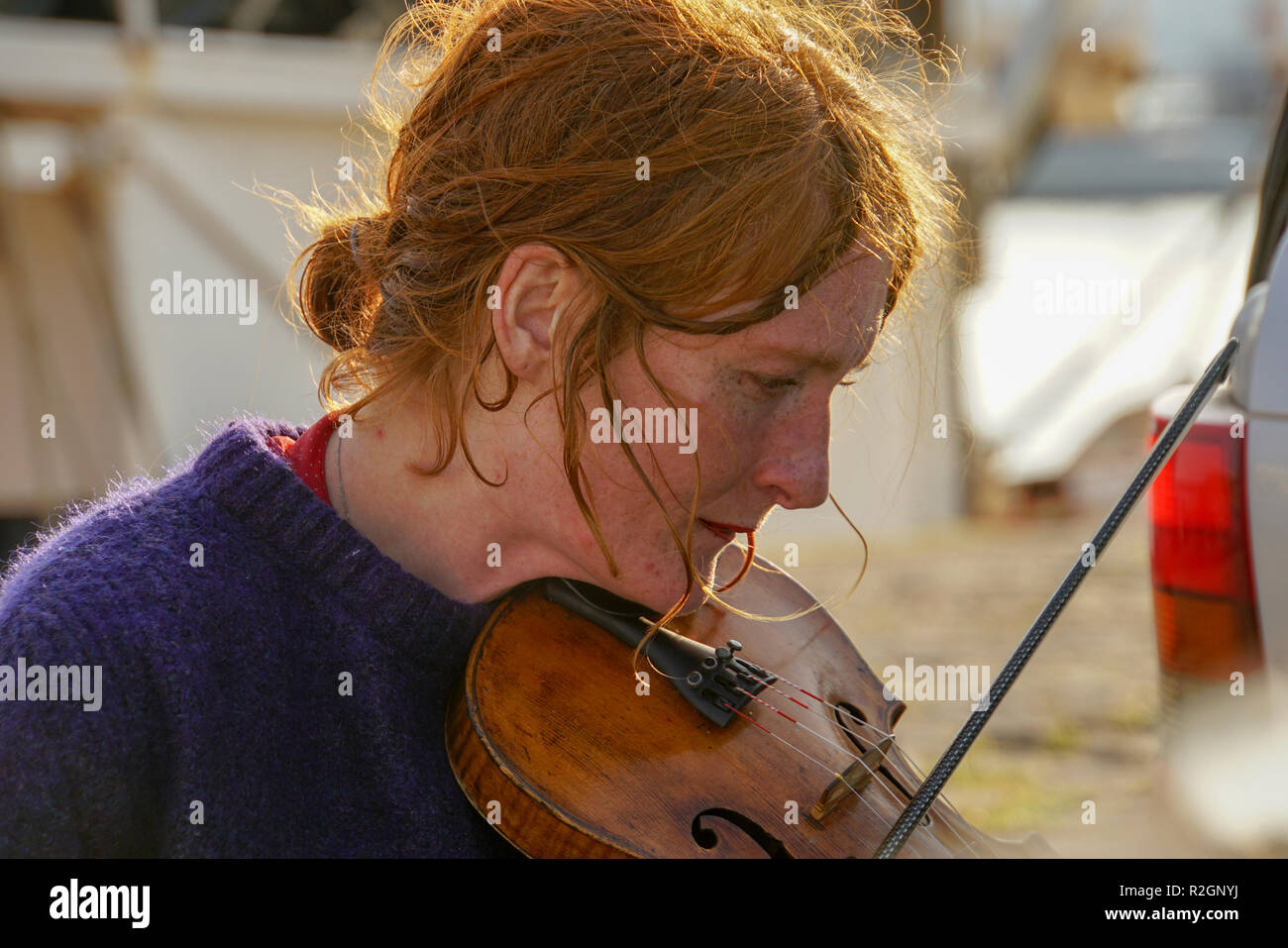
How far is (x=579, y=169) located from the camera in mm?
1188

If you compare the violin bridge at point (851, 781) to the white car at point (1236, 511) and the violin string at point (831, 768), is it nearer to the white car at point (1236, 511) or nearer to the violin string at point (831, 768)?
the violin string at point (831, 768)

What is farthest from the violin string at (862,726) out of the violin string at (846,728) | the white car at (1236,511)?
the white car at (1236,511)

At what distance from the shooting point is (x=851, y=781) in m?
1.36

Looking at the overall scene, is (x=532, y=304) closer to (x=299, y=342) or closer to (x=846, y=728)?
(x=846, y=728)

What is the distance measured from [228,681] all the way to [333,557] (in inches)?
6.0

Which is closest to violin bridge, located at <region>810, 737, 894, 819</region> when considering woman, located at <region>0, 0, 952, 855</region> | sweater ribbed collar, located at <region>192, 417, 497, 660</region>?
woman, located at <region>0, 0, 952, 855</region>

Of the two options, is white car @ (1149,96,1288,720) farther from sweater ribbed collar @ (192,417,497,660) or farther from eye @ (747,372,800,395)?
sweater ribbed collar @ (192,417,497,660)

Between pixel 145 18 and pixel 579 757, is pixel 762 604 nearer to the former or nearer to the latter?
pixel 579 757

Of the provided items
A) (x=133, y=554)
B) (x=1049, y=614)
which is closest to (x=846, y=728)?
(x=1049, y=614)

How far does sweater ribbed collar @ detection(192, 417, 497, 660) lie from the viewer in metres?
1.25

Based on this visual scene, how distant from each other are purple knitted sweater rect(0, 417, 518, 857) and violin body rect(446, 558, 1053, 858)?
64mm

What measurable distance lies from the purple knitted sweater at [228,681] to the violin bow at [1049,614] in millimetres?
403

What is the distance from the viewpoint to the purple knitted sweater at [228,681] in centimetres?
107
